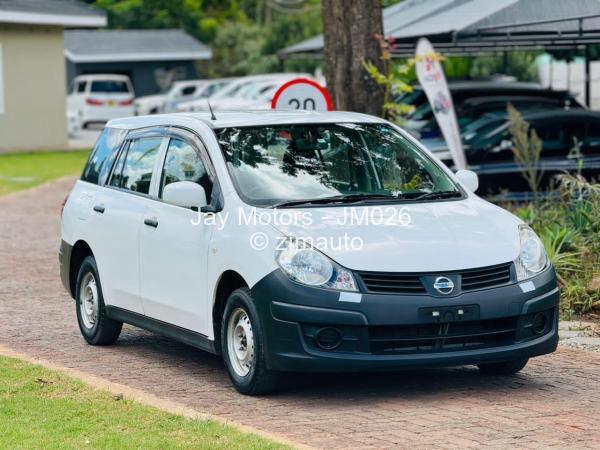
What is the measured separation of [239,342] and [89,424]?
121 cm

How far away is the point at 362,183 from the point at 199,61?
58.4 meters

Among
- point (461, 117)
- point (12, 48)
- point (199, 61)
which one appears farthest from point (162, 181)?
point (199, 61)

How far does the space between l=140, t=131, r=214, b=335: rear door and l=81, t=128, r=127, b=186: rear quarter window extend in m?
0.97

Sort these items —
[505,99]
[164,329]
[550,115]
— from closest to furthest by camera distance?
[164,329] < [550,115] < [505,99]

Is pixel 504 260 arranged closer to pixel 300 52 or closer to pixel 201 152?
pixel 201 152

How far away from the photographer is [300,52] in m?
25.3

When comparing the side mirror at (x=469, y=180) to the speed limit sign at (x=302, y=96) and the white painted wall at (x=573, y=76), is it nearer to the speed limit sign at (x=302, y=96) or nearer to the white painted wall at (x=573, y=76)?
the speed limit sign at (x=302, y=96)

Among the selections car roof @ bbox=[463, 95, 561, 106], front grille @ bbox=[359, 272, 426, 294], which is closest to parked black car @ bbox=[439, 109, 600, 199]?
car roof @ bbox=[463, 95, 561, 106]

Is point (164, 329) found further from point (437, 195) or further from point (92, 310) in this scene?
point (437, 195)

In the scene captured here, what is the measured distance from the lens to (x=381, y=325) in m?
7.29

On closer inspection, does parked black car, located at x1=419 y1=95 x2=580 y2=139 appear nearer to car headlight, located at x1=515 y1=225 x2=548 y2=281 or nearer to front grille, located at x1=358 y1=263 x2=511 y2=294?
car headlight, located at x1=515 y1=225 x2=548 y2=281

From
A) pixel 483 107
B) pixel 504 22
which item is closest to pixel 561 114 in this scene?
pixel 483 107

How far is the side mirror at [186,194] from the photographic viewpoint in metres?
8.05

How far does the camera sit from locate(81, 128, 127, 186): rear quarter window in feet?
32.4
